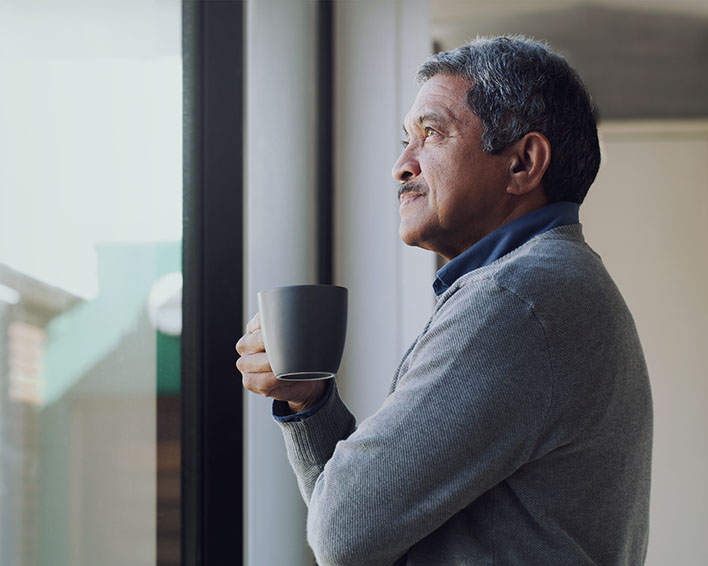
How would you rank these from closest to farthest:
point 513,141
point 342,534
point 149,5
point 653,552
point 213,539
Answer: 1. point 342,534
2. point 513,141
3. point 149,5
4. point 213,539
5. point 653,552

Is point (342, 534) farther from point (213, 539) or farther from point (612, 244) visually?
point (612, 244)

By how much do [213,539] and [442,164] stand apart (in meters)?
0.73

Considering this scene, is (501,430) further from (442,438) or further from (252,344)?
(252,344)

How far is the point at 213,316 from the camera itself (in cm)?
138

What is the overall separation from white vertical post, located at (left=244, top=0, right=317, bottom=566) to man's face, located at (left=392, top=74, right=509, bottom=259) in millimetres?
513

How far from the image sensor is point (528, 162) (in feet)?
3.15

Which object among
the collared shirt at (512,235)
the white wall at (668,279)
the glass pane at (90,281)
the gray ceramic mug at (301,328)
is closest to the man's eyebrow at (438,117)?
the collared shirt at (512,235)

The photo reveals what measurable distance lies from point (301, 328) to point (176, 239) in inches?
22.4

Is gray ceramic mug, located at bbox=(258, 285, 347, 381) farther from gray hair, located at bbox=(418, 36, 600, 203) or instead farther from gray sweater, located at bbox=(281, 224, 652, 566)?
gray hair, located at bbox=(418, 36, 600, 203)

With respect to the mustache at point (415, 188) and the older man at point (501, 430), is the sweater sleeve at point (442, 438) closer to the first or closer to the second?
the older man at point (501, 430)

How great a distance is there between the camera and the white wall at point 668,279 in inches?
107

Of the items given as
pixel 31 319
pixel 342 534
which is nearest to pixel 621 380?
pixel 342 534

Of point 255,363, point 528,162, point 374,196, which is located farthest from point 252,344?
point 374,196

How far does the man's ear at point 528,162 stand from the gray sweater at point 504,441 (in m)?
0.15
